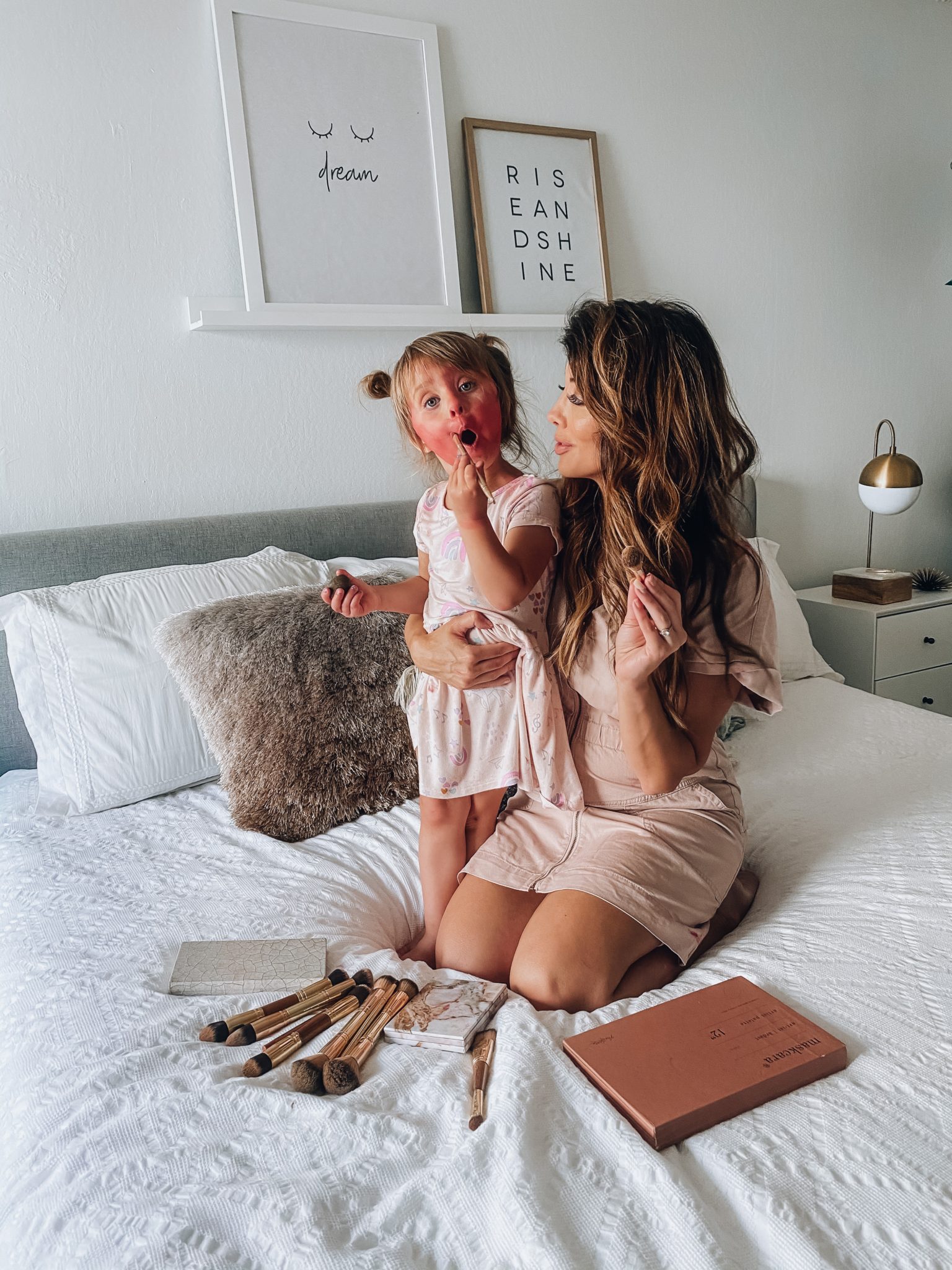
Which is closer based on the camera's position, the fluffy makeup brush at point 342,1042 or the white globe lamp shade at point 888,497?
the fluffy makeup brush at point 342,1042

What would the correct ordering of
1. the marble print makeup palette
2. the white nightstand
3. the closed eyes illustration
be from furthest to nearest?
the white nightstand → the closed eyes illustration → the marble print makeup palette

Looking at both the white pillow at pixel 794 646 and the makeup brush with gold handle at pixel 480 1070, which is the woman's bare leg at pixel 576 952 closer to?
the makeup brush with gold handle at pixel 480 1070

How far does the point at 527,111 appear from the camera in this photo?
243cm

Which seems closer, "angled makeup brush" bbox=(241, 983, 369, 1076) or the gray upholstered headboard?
"angled makeup brush" bbox=(241, 983, 369, 1076)

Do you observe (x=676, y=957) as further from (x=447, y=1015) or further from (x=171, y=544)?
(x=171, y=544)

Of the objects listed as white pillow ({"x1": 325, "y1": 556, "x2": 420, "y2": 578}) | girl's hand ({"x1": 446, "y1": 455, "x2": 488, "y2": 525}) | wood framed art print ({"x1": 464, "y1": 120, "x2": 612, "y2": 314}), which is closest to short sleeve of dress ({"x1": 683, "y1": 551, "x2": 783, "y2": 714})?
girl's hand ({"x1": 446, "y1": 455, "x2": 488, "y2": 525})

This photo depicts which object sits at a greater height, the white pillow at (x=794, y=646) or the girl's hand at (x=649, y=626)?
the girl's hand at (x=649, y=626)

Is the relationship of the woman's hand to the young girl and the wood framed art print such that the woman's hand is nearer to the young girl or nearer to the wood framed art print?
the young girl

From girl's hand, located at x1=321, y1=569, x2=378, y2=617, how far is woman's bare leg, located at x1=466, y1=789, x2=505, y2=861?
0.34m

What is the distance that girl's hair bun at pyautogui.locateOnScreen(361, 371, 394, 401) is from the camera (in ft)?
4.74

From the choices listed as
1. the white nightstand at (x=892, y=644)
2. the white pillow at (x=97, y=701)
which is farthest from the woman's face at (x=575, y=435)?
the white nightstand at (x=892, y=644)

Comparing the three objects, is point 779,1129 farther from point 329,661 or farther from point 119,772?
point 119,772

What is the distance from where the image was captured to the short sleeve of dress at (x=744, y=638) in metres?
1.33

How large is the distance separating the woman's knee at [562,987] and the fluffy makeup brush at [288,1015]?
199 millimetres
